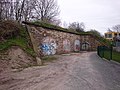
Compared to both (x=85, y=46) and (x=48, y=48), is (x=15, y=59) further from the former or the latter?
(x=85, y=46)

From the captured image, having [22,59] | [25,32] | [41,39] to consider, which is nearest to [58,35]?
[41,39]

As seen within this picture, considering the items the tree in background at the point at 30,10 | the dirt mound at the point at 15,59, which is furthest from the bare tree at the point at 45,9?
the dirt mound at the point at 15,59

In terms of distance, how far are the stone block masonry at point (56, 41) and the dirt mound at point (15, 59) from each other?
12.8 ft

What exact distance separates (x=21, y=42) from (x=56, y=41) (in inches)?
405

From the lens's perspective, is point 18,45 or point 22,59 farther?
point 18,45

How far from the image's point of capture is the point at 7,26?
20062 mm

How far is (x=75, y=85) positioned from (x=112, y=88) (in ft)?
5.49

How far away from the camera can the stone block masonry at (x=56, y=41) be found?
2401 cm

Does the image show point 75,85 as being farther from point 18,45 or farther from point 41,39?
point 41,39

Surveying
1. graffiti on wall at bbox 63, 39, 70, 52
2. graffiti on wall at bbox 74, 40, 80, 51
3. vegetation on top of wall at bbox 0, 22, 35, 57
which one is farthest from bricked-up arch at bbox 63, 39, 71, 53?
vegetation on top of wall at bbox 0, 22, 35, 57

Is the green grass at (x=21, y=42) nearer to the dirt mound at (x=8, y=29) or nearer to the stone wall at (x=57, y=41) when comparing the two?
the dirt mound at (x=8, y=29)

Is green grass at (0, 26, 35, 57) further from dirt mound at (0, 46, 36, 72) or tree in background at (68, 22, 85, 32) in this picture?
tree in background at (68, 22, 85, 32)

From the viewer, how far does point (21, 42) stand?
1934 cm

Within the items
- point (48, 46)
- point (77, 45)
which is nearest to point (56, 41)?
point (48, 46)
